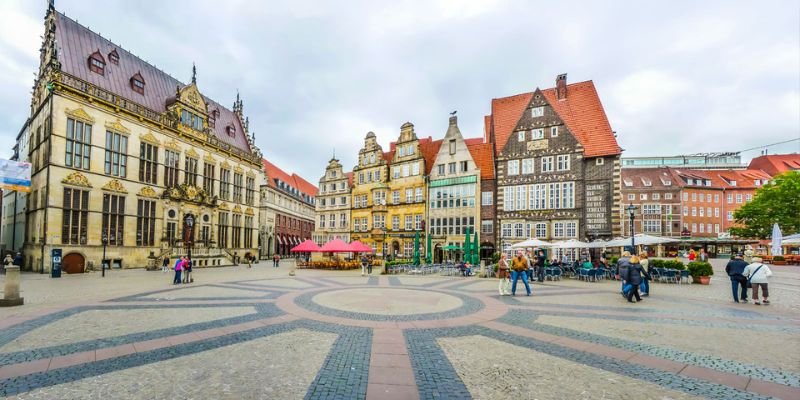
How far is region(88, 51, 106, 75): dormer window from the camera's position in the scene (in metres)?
29.7

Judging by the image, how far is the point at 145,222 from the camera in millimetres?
32188

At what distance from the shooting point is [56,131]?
25.6 metres

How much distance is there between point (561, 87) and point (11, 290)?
42.5 m

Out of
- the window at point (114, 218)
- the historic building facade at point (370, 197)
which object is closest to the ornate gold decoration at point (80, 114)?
the window at point (114, 218)

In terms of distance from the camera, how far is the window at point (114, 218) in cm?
2883

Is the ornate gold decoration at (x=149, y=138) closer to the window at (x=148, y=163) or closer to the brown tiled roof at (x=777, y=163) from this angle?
the window at (x=148, y=163)

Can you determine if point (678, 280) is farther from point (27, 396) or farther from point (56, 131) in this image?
point (56, 131)

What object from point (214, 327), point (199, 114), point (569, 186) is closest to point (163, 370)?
point (214, 327)

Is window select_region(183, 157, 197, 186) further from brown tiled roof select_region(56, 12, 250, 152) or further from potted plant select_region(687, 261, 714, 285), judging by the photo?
potted plant select_region(687, 261, 714, 285)

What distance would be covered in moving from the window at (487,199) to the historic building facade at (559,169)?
115 centimetres

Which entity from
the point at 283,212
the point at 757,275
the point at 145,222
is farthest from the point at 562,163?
the point at 283,212

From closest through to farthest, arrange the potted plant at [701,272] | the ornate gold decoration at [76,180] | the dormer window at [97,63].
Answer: the potted plant at [701,272]
the ornate gold decoration at [76,180]
the dormer window at [97,63]

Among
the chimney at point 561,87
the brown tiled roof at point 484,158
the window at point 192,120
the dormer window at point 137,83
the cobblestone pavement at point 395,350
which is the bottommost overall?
the cobblestone pavement at point 395,350

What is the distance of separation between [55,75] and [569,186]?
42.6m
